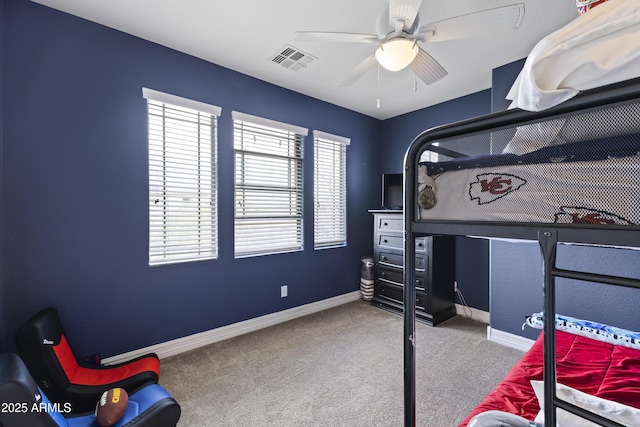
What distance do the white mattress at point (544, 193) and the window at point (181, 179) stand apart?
2211 millimetres

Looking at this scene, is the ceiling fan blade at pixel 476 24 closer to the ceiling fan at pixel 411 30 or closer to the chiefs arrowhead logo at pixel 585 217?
the ceiling fan at pixel 411 30

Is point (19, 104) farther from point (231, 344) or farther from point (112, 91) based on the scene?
point (231, 344)

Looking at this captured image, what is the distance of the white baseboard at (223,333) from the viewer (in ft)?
7.56

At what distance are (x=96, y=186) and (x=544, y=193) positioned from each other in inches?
105

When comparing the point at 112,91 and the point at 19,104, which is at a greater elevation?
the point at 112,91

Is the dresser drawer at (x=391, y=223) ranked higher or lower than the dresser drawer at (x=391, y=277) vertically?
higher

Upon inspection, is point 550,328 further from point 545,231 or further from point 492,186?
point 492,186

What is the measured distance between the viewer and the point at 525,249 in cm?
250

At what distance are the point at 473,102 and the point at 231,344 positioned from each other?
3729 mm

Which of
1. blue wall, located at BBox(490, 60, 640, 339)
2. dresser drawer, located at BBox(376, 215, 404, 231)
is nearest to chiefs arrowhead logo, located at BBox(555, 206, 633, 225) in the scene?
blue wall, located at BBox(490, 60, 640, 339)

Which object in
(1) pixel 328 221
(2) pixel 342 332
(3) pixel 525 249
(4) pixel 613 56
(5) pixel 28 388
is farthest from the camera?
(1) pixel 328 221

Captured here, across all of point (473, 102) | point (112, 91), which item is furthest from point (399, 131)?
point (112, 91)

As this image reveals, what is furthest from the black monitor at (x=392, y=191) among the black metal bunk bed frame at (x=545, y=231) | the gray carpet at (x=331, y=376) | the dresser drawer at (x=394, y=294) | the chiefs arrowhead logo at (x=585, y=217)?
the chiefs arrowhead logo at (x=585, y=217)

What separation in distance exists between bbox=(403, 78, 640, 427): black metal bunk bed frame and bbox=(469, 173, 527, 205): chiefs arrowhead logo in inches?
3.3
